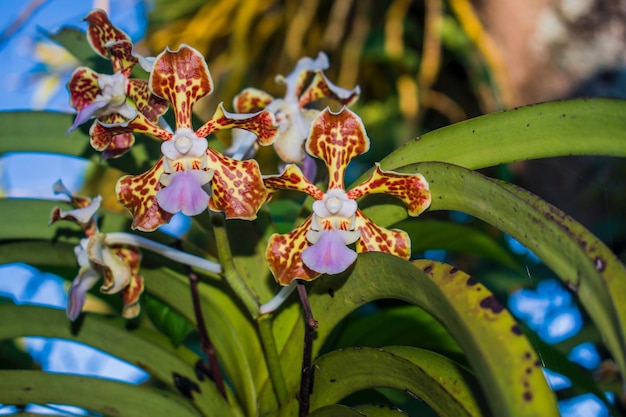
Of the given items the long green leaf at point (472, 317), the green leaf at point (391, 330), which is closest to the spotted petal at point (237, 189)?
the long green leaf at point (472, 317)

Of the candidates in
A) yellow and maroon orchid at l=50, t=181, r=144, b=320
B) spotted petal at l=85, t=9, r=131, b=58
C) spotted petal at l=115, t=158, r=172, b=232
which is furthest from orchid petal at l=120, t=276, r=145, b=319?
spotted petal at l=85, t=9, r=131, b=58

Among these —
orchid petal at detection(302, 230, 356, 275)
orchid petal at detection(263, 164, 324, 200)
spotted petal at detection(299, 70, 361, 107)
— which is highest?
spotted petal at detection(299, 70, 361, 107)

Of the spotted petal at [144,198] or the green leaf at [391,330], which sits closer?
the spotted petal at [144,198]

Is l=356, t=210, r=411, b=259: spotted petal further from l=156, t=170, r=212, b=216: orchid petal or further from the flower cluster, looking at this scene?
l=156, t=170, r=212, b=216: orchid petal

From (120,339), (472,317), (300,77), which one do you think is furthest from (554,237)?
(120,339)

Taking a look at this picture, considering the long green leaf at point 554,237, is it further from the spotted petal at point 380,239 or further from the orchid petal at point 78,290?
the orchid petal at point 78,290

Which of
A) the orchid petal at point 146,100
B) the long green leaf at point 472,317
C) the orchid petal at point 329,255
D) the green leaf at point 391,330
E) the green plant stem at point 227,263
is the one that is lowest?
the long green leaf at point 472,317

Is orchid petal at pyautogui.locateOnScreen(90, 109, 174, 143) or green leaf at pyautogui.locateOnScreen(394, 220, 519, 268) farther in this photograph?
green leaf at pyautogui.locateOnScreen(394, 220, 519, 268)
